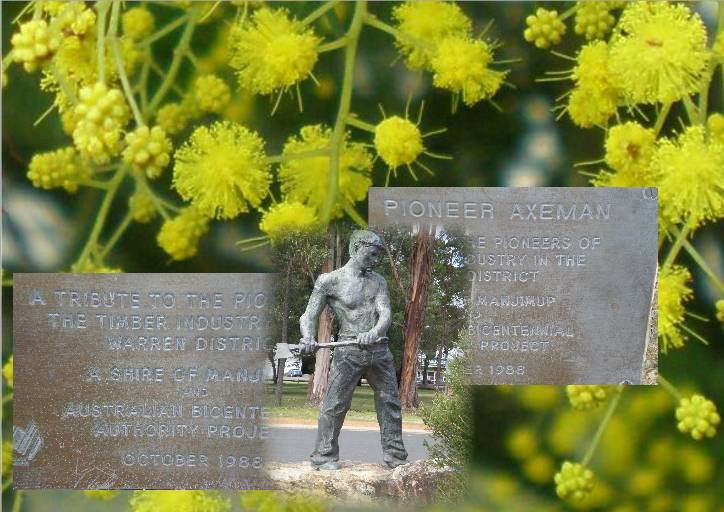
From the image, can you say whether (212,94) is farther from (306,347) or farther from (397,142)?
(306,347)

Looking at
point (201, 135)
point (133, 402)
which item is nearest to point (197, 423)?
point (133, 402)

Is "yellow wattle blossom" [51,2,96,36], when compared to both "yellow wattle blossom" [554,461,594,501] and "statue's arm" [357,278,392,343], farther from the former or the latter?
"yellow wattle blossom" [554,461,594,501]

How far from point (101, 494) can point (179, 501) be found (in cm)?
21

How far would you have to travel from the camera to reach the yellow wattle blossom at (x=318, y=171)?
2.76 metres

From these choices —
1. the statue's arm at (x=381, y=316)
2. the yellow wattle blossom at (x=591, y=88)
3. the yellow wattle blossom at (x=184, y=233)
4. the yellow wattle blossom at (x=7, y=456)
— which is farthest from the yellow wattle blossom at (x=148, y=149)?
the yellow wattle blossom at (x=591, y=88)

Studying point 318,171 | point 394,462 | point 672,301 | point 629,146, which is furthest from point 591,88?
point 394,462

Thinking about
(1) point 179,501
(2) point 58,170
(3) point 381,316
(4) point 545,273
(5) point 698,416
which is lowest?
(1) point 179,501

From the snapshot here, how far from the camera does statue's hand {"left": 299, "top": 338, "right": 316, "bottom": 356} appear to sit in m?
2.65

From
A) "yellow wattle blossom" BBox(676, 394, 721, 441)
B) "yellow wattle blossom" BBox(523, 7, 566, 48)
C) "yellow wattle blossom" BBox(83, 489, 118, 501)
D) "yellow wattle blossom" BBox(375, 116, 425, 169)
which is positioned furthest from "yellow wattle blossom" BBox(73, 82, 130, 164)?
"yellow wattle blossom" BBox(676, 394, 721, 441)

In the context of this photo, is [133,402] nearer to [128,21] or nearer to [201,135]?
[201,135]

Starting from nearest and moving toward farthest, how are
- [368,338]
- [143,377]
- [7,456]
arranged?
[368,338], [143,377], [7,456]

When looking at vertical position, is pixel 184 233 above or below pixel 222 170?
below

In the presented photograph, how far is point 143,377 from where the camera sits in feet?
8.93

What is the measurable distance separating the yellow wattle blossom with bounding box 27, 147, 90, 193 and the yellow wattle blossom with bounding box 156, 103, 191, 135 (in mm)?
242
